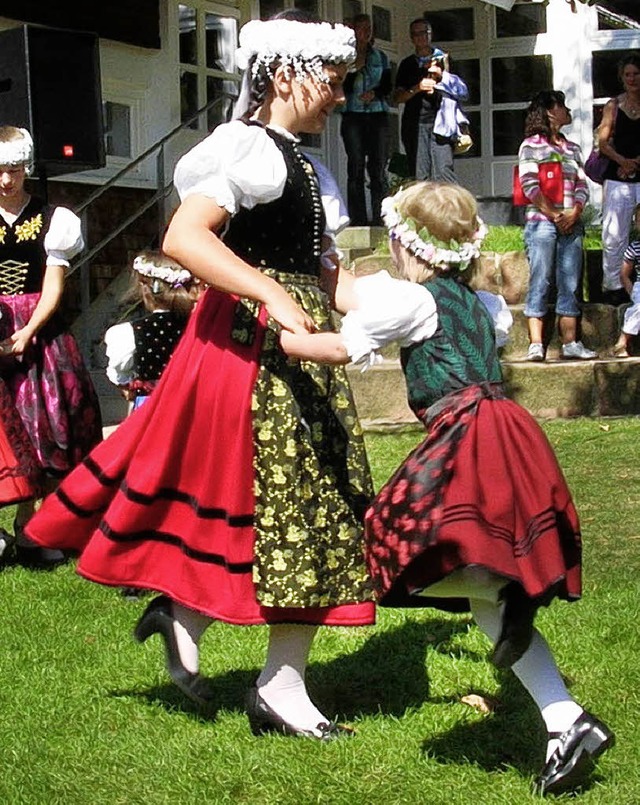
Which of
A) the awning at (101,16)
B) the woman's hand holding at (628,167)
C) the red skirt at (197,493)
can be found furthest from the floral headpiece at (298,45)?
the awning at (101,16)

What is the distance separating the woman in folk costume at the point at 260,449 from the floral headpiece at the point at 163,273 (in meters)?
1.52

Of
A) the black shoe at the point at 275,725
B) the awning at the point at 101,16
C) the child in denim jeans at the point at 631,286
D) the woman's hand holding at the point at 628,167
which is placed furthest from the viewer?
the awning at the point at 101,16

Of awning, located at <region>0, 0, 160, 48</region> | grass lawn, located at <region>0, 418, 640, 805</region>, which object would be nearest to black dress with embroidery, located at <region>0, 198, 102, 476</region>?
grass lawn, located at <region>0, 418, 640, 805</region>

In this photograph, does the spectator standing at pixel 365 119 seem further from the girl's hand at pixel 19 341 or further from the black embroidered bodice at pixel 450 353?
the black embroidered bodice at pixel 450 353

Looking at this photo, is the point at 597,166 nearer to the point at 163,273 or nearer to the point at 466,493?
the point at 163,273

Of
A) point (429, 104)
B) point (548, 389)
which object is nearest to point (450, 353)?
point (548, 389)

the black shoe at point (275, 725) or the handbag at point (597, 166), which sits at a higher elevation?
the handbag at point (597, 166)

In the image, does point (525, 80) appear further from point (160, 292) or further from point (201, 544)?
point (201, 544)

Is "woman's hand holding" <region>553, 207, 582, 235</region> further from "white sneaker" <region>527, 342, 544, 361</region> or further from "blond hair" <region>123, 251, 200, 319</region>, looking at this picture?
"blond hair" <region>123, 251, 200, 319</region>

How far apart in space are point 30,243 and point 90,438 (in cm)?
86

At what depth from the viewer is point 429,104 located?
40.2 ft

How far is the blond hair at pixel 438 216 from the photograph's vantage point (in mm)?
3625

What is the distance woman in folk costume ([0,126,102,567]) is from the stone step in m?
3.47

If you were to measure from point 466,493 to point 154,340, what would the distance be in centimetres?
A: 236
